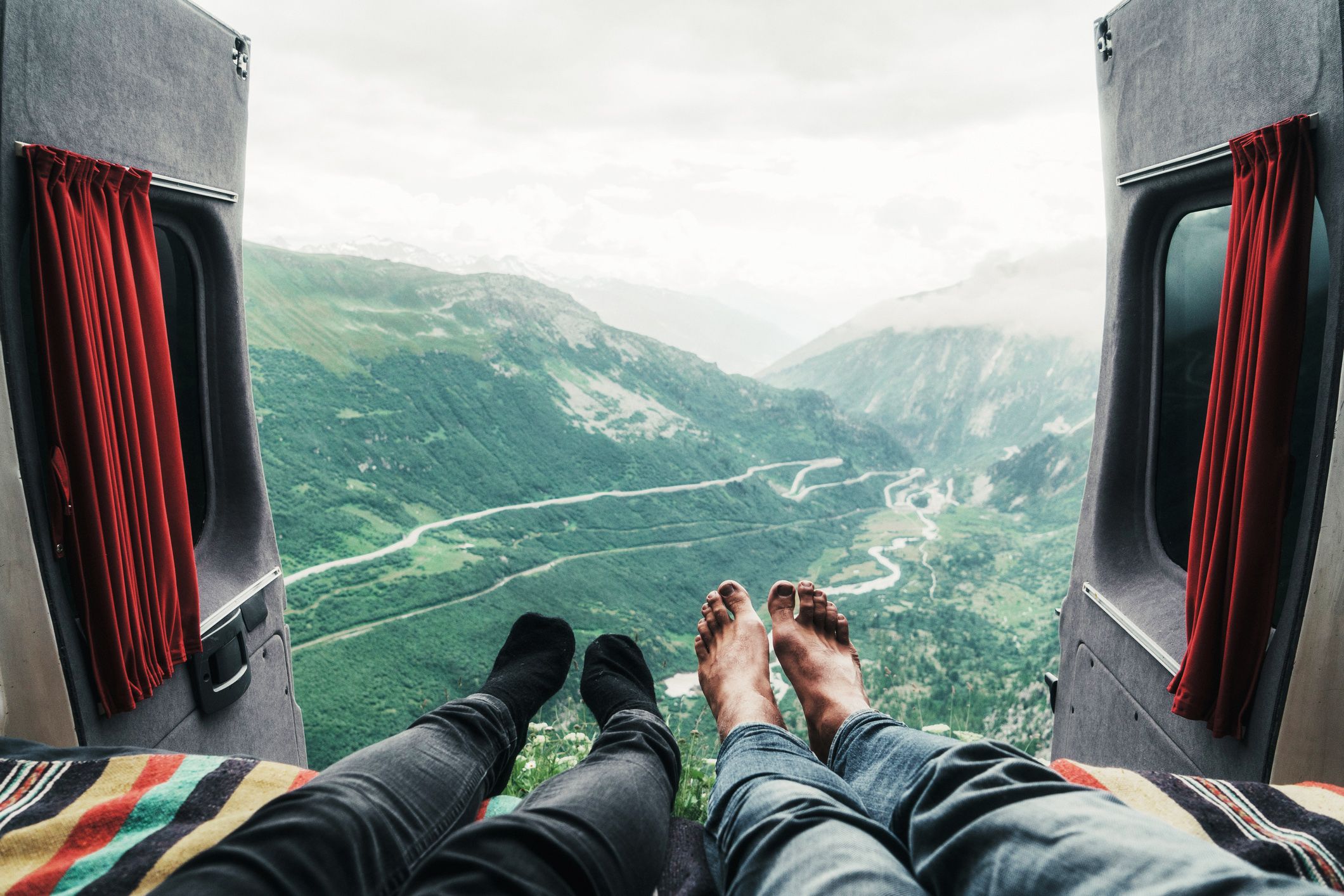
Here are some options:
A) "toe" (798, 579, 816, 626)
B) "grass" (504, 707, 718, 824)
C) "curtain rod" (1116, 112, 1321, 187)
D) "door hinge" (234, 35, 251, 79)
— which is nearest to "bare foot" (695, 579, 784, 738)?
"toe" (798, 579, 816, 626)

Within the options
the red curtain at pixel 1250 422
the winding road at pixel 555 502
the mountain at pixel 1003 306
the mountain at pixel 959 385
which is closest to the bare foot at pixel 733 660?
the red curtain at pixel 1250 422

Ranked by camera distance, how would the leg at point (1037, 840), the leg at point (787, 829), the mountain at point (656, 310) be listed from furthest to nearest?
the mountain at point (656, 310)
the leg at point (787, 829)
the leg at point (1037, 840)

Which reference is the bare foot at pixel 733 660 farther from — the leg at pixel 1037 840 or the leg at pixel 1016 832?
the leg at pixel 1037 840

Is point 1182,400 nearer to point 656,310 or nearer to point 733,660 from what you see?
point 733,660

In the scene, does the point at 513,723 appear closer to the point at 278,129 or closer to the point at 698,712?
the point at 698,712

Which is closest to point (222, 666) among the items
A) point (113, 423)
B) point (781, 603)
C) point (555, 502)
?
point (113, 423)

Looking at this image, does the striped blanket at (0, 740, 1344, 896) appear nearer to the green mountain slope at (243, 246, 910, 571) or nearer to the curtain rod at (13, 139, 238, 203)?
the curtain rod at (13, 139, 238, 203)

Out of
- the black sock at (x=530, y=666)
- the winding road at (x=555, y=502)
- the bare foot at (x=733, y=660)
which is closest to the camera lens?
the black sock at (x=530, y=666)
